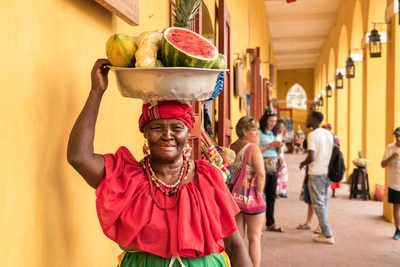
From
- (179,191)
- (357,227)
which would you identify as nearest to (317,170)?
(357,227)

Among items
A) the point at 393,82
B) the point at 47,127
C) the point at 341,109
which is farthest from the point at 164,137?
the point at 341,109

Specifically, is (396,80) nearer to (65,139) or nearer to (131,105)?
(131,105)

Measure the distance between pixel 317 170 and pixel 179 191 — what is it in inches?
205

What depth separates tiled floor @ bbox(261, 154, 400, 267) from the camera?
244 inches

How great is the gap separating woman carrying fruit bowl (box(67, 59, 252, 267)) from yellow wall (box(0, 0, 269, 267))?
0.15m

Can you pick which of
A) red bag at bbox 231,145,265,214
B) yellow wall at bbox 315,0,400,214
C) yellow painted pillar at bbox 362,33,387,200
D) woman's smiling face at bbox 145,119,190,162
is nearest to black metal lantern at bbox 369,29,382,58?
yellow wall at bbox 315,0,400,214

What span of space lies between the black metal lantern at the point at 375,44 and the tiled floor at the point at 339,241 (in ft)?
10.3

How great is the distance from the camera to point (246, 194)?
494 centimetres

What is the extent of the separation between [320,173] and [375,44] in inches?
143

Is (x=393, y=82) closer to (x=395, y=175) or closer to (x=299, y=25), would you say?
(x=395, y=175)

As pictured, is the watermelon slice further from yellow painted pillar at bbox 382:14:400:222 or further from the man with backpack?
yellow painted pillar at bbox 382:14:400:222

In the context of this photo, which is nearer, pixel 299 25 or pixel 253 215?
pixel 253 215

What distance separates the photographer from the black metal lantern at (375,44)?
9.04 metres

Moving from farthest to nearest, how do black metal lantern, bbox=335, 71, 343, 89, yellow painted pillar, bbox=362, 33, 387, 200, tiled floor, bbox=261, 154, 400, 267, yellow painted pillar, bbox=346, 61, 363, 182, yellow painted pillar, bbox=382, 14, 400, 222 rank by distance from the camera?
black metal lantern, bbox=335, 71, 343, 89, yellow painted pillar, bbox=346, 61, 363, 182, yellow painted pillar, bbox=362, 33, 387, 200, yellow painted pillar, bbox=382, 14, 400, 222, tiled floor, bbox=261, 154, 400, 267
